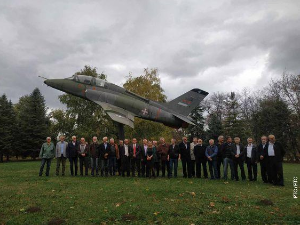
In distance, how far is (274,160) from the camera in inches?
414

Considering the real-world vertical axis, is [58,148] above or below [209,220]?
above

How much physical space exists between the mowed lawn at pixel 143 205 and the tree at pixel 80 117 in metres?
22.9

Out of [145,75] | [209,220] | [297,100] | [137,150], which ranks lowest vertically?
[209,220]

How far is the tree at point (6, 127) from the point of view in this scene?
A: 34781 millimetres

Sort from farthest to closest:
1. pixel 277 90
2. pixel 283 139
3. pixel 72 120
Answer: pixel 277 90 < pixel 283 139 < pixel 72 120

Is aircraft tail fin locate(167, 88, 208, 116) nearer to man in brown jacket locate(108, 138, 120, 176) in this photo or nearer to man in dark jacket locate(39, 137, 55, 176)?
man in brown jacket locate(108, 138, 120, 176)

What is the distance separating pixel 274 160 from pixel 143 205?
6788 mm

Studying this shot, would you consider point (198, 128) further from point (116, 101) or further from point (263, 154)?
point (263, 154)

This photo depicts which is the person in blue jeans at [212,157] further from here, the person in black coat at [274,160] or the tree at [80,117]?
the tree at [80,117]

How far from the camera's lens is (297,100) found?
38.0 meters

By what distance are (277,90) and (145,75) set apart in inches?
968

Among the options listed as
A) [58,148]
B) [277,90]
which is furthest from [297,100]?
[58,148]

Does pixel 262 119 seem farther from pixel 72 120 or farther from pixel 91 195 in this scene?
pixel 91 195

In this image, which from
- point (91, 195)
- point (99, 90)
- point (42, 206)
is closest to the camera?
point (42, 206)
